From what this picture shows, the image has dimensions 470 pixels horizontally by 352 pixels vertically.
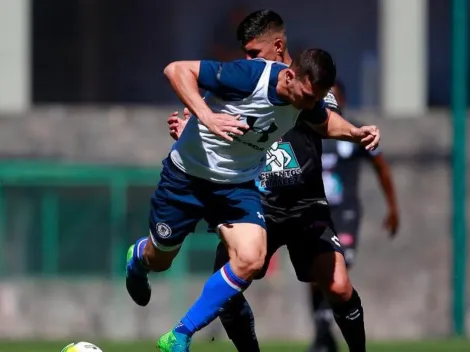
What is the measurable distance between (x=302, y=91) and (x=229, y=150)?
0.60 metres

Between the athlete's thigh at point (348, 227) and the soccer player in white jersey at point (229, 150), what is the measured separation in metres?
3.04

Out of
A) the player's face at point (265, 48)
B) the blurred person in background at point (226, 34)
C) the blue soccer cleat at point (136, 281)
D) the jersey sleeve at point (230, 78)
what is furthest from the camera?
the blurred person in background at point (226, 34)

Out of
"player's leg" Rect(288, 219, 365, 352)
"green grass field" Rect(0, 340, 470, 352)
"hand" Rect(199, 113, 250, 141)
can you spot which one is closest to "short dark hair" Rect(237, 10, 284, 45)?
"hand" Rect(199, 113, 250, 141)

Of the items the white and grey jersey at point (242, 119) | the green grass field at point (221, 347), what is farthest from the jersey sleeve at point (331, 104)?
the green grass field at point (221, 347)

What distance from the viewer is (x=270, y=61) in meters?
8.37

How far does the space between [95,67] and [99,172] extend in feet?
15.8

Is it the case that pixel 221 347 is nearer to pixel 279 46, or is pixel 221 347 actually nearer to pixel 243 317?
pixel 243 317

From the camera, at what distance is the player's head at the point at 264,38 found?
347 inches

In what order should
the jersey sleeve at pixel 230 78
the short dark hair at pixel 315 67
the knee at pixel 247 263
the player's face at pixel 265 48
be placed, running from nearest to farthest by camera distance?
the short dark hair at pixel 315 67 → the jersey sleeve at pixel 230 78 → the knee at pixel 247 263 → the player's face at pixel 265 48

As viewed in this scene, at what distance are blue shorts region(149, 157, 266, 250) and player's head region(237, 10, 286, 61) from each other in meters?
0.80

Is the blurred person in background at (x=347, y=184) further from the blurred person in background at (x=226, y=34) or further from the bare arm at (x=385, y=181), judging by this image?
the blurred person in background at (x=226, y=34)

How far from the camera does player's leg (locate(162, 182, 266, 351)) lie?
8273 mm

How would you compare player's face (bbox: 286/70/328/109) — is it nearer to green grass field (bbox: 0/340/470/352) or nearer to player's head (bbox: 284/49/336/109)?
player's head (bbox: 284/49/336/109)

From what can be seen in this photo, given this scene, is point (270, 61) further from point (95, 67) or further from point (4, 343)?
point (95, 67)
